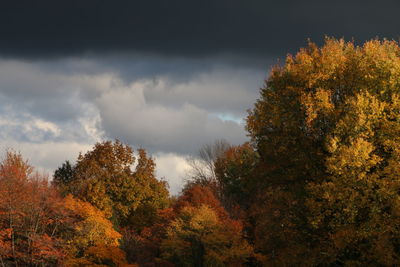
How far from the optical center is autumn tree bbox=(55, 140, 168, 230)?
238 ft

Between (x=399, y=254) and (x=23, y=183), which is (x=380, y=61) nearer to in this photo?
(x=399, y=254)

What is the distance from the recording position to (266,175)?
116 ft

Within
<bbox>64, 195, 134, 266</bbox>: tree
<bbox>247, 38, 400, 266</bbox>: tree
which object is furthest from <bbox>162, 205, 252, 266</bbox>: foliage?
<bbox>247, 38, 400, 266</bbox>: tree

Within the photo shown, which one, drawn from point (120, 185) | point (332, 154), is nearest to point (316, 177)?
point (332, 154)

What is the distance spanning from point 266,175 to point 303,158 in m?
2.85

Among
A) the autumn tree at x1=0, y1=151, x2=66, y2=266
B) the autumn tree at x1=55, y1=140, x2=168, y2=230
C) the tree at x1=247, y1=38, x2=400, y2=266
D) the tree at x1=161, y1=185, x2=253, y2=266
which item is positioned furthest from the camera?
the autumn tree at x1=55, y1=140, x2=168, y2=230

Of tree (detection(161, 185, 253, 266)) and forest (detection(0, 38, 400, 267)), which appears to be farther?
tree (detection(161, 185, 253, 266))

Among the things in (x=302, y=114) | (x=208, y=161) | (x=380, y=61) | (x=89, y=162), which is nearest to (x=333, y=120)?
(x=302, y=114)

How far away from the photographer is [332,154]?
31031 mm

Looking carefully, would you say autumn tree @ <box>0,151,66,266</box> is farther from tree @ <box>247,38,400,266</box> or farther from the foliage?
tree @ <box>247,38,400,266</box>

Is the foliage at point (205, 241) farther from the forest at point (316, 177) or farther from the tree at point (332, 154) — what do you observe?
the tree at point (332, 154)

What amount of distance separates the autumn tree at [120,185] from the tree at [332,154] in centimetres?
3907

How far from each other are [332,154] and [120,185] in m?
47.2

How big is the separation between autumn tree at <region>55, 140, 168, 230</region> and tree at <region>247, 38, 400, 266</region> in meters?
39.1
